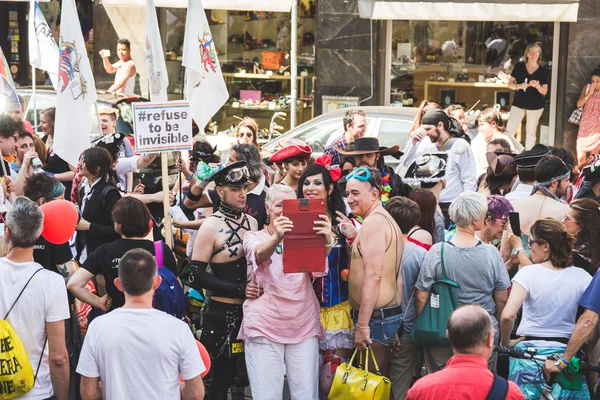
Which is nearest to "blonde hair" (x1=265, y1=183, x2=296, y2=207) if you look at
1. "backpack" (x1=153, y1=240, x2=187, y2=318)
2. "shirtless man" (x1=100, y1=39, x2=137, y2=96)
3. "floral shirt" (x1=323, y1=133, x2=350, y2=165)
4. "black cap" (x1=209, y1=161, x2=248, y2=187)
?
"black cap" (x1=209, y1=161, x2=248, y2=187)

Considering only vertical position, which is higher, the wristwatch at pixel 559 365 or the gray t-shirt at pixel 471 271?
the gray t-shirt at pixel 471 271

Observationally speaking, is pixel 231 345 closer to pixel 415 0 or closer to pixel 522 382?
pixel 522 382

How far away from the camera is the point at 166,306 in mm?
6312

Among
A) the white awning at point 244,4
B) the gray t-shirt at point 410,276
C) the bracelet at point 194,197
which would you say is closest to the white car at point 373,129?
the white awning at point 244,4

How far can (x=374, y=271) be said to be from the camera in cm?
634

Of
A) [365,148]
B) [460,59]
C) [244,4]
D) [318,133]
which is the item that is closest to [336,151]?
[365,148]

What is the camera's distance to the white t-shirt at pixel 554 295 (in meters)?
6.31

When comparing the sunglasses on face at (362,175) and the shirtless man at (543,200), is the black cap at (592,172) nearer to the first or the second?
the shirtless man at (543,200)

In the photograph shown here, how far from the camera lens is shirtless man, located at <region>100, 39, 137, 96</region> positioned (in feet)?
55.8

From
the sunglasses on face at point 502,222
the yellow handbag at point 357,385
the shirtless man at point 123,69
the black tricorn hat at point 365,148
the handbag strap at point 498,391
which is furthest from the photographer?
the shirtless man at point 123,69

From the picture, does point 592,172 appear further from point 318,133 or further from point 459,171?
point 318,133

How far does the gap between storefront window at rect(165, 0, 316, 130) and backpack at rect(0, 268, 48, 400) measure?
41.8 feet

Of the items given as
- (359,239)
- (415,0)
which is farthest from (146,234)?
(415,0)

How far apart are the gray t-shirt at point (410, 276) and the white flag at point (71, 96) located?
3327 millimetres
